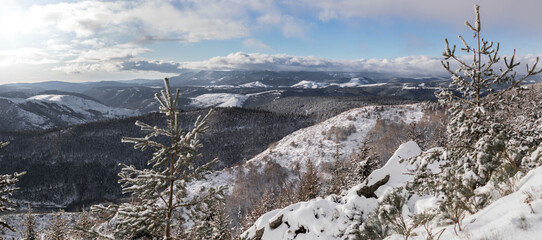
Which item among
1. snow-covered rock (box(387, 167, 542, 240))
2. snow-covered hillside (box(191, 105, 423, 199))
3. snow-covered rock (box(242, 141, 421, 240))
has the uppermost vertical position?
snow-covered rock (box(387, 167, 542, 240))

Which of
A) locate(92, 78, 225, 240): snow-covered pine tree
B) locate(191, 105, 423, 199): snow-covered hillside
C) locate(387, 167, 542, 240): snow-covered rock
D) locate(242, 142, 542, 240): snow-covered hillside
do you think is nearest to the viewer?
locate(387, 167, 542, 240): snow-covered rock

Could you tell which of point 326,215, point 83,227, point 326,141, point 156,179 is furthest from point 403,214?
point 326,141

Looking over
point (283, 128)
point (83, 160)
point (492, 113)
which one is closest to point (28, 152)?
point (83, 160)

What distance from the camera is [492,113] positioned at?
7922mm

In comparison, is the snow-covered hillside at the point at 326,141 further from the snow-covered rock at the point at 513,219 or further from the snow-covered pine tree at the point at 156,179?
the snow-covered rock at the point at 513,219

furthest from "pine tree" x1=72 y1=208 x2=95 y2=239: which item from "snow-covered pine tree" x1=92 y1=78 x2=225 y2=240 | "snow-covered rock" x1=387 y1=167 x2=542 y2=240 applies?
"snow-covered rock" x1=387 y1=167 x2=542 y2=240

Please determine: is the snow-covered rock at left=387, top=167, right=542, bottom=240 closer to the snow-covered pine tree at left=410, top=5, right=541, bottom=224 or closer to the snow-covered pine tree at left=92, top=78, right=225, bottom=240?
the snow-covered pine tree at left=410, top=5, right=541, bottom=224

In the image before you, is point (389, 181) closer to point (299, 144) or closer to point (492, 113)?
point (492, 113)

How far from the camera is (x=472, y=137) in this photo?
7613 millimetres

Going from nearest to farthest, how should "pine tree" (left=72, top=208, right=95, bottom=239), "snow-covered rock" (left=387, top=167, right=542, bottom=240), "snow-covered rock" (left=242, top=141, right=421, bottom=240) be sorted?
"snow-covered rock" (left=387, top=167, right=542, bottom=240) → "pine tree" (left=72, top=208, right=95, bottom=239) → "snow-covered rock" (left=242, top=141, right=421, bottom=240)

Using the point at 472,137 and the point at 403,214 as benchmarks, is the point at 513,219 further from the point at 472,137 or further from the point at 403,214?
the point at 403,214

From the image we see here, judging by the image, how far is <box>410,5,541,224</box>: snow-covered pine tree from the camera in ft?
22.0

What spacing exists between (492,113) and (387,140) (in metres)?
75.1

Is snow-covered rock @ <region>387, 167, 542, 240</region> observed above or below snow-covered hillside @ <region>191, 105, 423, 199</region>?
above
